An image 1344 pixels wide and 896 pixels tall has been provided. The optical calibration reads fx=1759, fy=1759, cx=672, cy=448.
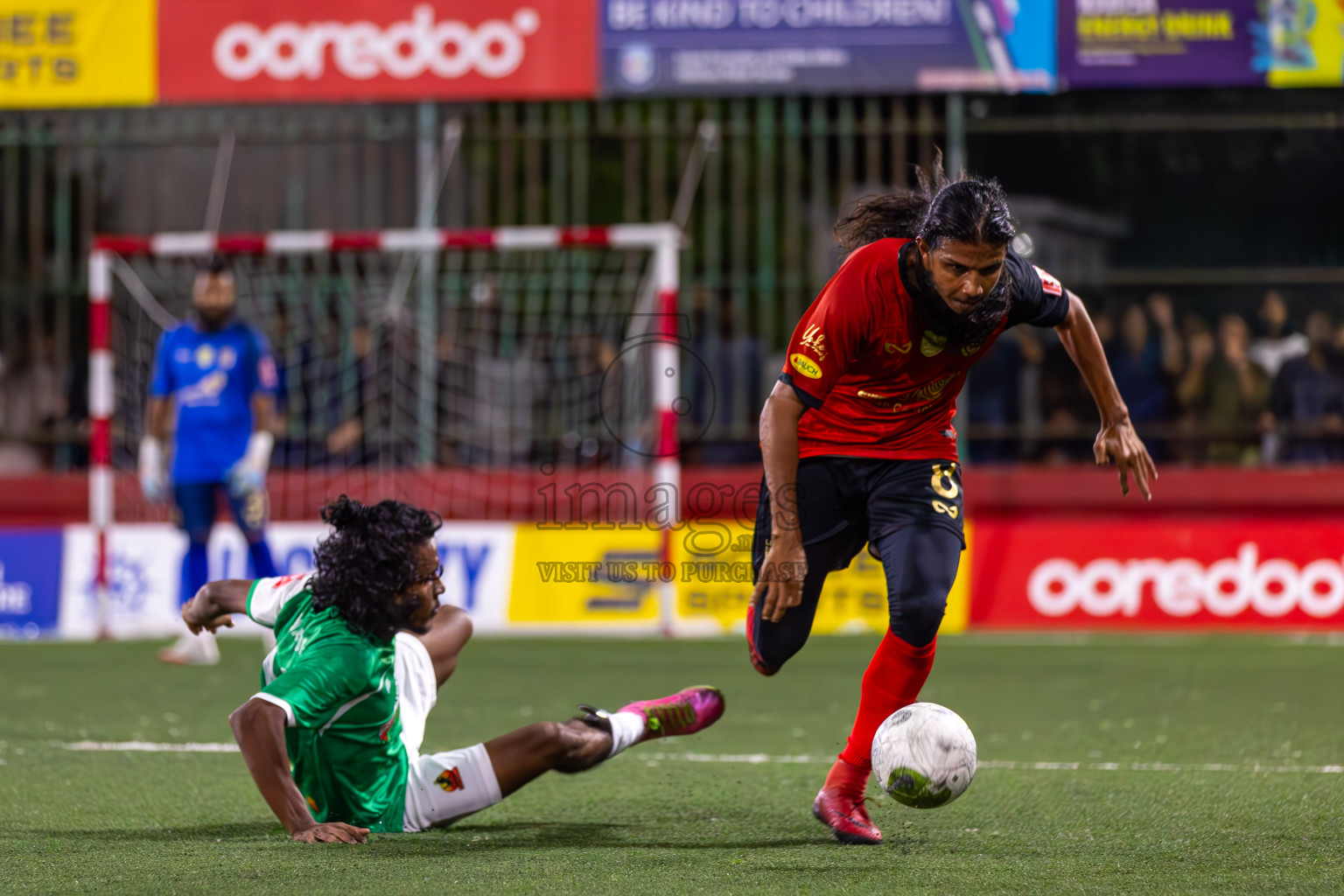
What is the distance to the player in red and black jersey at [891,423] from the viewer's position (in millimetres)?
4691

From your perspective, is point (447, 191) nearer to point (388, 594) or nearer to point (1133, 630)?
point (1133, 630)

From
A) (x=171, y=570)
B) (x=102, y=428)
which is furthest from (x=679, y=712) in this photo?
(x=171, y=570)

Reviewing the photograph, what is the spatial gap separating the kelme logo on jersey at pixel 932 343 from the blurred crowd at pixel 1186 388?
7570mm

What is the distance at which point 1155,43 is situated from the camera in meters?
11.8

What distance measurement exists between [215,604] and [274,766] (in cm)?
73

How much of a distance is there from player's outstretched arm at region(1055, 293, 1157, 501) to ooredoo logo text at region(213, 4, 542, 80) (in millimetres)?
7561

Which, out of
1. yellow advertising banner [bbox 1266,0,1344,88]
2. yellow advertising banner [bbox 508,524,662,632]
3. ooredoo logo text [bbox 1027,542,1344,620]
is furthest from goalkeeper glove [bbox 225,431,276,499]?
yellow advertising banner [bbox 1266,0,1344,88]

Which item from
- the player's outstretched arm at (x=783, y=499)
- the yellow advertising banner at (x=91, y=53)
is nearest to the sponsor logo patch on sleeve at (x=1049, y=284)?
the player's outstretched arm at (x=783, y=499)

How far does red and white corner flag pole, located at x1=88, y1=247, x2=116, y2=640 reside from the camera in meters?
11.2

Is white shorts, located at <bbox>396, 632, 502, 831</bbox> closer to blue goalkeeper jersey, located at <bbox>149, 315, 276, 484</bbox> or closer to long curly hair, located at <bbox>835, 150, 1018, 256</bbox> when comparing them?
long curly hair, located at <bbox>835, 150, 1018, 256</bbox>

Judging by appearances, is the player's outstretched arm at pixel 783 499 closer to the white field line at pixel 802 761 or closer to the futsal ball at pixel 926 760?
the futsal ball at pixel 926 760

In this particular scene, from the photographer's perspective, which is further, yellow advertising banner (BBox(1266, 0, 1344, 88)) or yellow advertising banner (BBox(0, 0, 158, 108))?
yellow advertising banner (BBox(0, 0, 158, 108))

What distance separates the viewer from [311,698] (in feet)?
14.7

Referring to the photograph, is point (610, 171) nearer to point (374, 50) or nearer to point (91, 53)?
point (374, 50)
